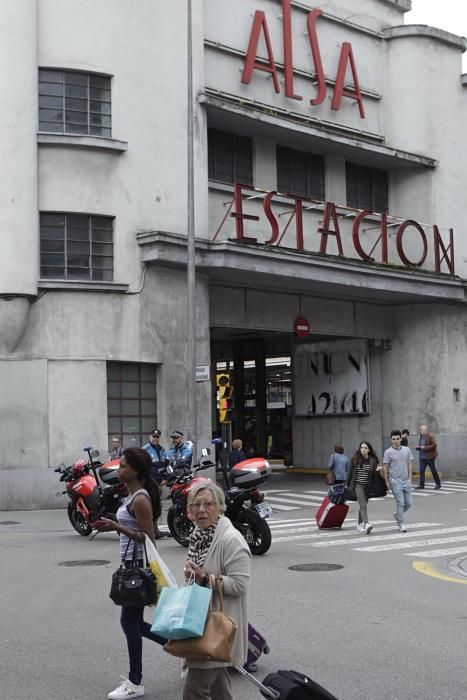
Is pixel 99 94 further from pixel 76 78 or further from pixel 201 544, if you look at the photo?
pixel 201 544

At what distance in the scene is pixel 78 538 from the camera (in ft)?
57.1

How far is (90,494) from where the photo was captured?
16.8m

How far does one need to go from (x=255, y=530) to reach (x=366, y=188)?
20.3 meters

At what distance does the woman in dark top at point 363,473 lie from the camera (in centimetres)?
1720

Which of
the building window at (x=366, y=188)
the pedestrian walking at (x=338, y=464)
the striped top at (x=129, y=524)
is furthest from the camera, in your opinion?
the building window at (x=366, y=188)

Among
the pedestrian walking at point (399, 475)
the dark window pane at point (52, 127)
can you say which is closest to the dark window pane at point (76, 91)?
the dark window pane at point (52, 127)

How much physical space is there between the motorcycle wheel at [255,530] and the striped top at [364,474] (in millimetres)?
3310

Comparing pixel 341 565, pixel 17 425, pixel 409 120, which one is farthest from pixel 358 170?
pixel 341 565

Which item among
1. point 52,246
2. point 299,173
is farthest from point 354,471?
point 299,173

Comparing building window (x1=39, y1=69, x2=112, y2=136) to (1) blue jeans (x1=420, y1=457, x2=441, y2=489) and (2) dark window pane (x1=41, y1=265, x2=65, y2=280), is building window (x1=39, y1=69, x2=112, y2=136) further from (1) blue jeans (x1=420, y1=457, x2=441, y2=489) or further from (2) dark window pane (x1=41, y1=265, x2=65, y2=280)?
(1) blue jeans (x1=420, y1=457, x2=441, y2=489)

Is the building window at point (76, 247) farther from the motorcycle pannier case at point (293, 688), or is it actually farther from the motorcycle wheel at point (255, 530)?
the motorcycle pannier case at point (293, 688)

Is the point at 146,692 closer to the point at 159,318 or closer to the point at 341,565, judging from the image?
the point at 341,565

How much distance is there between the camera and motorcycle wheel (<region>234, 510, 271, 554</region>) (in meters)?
14.3

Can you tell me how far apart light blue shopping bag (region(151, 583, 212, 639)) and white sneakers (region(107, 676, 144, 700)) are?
75.7 inches
